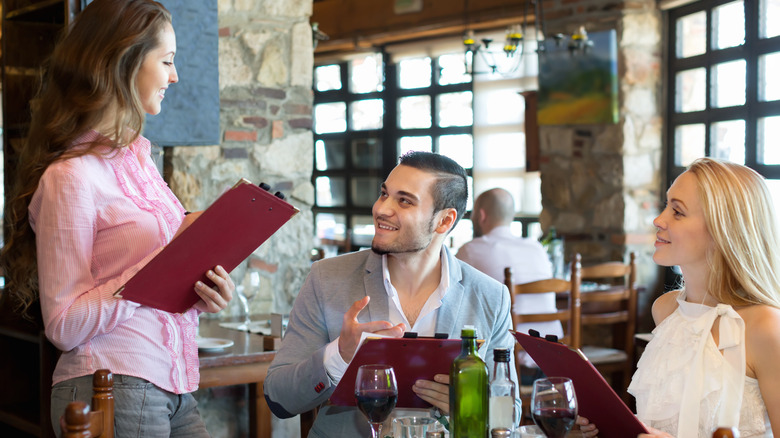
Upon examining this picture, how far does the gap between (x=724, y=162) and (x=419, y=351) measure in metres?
0.92

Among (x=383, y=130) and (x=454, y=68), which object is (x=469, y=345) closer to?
(x=454, y=68)

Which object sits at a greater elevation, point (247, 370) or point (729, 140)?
point (729, 140)

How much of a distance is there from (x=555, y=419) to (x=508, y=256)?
9.33 feet

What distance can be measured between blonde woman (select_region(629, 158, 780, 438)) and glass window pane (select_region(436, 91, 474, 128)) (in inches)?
221

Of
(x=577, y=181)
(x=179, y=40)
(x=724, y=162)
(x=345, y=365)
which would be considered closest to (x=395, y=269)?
(x=345, y=365)

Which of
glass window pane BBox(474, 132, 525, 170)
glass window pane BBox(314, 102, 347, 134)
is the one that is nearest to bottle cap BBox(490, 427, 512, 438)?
glass window pane BBox(474, 132, 525, 170)

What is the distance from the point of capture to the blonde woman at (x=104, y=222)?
180 centimetres

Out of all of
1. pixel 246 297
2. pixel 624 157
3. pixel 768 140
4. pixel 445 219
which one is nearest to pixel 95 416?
pixel 445 219

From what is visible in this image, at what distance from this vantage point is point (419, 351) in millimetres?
1703

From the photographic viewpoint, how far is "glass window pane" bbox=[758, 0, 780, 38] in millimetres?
4633

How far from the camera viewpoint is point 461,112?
7.69 m

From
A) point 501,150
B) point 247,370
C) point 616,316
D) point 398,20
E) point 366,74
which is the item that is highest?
point 398,20

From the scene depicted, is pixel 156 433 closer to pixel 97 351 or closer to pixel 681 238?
pixel 97 351

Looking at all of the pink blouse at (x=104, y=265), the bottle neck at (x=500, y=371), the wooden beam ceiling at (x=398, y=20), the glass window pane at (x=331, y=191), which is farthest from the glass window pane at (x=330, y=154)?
the bottle neck at (x=500, y=371)
